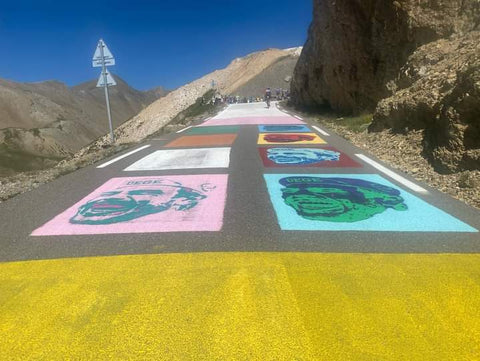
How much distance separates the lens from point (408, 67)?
1320cm

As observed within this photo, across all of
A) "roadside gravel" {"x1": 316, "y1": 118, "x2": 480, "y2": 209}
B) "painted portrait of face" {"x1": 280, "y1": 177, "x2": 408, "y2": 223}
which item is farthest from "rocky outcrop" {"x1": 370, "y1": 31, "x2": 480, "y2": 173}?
"painted portrait of face" {"x1": 280, "y1": 177, "x2": 408, "y2": 223}

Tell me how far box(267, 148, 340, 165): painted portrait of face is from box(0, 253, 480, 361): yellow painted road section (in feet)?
16.4

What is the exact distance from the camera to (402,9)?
48.6 ft

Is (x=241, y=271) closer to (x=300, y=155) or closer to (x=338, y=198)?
(x=338, y=198)

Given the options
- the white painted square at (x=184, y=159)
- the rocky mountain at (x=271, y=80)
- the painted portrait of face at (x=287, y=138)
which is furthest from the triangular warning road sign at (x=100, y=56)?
the rocky mountain at (x=271, y=80)

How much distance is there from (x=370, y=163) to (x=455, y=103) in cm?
191

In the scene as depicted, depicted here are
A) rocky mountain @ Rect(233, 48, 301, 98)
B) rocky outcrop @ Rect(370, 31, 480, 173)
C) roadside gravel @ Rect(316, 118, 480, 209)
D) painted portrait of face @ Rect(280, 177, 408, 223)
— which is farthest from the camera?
rocky mountain @ Rect(233, 48, 301, 98)

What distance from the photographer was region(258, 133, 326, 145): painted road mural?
38.3ft

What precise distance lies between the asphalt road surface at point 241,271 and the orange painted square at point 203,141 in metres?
5.10

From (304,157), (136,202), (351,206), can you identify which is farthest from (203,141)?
Result: (351,206)

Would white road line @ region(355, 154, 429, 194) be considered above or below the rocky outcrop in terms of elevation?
below

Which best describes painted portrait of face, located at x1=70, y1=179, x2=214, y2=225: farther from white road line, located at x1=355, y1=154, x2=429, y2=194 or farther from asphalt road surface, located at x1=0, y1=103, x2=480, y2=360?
white road line, located at x1=355, y1=154, x2=429, y2=194

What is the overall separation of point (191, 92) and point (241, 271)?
71.0 meters

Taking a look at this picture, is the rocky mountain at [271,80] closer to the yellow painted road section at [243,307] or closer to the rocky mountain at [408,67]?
the rocky mountain at [408,67]
